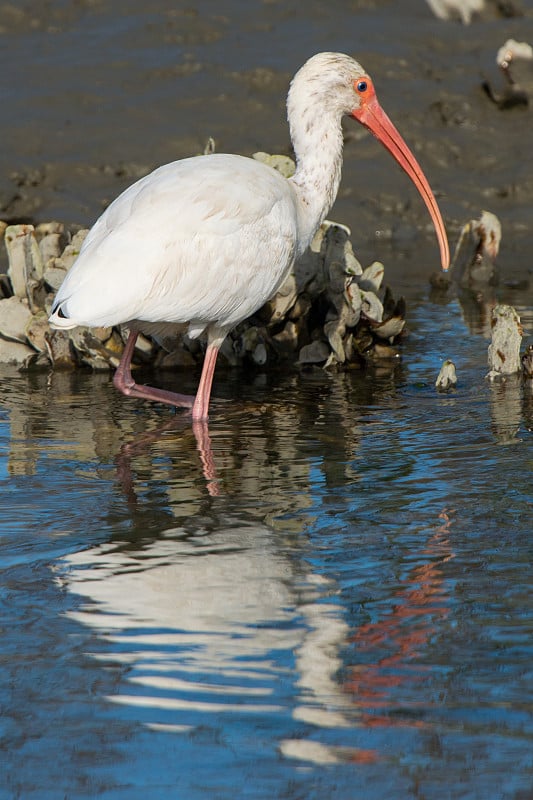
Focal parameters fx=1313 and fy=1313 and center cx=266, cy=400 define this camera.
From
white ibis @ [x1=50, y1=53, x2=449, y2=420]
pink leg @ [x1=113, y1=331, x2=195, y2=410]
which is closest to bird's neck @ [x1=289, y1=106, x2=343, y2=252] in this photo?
white ibis @ [x1=50, y1=53, x2=449, y2=420]

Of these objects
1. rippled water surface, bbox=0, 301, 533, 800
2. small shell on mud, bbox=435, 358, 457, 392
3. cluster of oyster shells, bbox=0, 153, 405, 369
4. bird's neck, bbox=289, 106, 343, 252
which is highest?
bird's neck, bbox=289, 106, 343, 252

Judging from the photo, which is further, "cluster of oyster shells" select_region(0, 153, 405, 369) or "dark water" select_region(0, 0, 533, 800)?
"cluster of oyster shells" select_region(0, 153, 405, 369)

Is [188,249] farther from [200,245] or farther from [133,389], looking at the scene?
[133,389]

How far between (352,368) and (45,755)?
5.06 m

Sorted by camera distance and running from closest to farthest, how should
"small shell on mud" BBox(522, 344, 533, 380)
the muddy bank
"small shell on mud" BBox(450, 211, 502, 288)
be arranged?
"small shell on mud" BBox(522, 344, 533, 380) < "small shell on mud" BBox(450, 211, 502, 288) < the muddy bank

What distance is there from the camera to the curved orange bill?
7.90 meters

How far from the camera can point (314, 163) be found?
741 centimetres

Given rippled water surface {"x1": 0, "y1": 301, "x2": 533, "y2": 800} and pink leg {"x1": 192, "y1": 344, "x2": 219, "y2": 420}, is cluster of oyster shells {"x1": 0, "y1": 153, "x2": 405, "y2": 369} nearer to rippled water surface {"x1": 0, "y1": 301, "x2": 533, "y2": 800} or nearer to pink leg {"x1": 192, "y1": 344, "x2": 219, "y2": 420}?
rippled water surface {"x1": 0, "y1": 301, "x2": 533, "y2": 800}

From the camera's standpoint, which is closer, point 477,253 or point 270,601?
point 270,601

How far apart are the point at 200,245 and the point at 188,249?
7 centimetres

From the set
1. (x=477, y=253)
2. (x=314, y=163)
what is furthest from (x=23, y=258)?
(x=477, y=253)

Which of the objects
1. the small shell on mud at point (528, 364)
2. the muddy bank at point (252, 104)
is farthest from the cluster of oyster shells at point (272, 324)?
the muddy bank at point (252, 104)

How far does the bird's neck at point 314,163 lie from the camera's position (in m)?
7.39

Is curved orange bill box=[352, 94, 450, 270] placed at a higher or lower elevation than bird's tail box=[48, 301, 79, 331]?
higher
